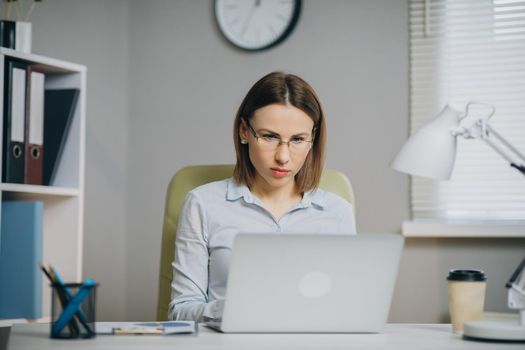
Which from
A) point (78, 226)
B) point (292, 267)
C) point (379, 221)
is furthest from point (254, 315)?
point (379, 221)

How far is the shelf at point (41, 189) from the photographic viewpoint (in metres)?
2.21

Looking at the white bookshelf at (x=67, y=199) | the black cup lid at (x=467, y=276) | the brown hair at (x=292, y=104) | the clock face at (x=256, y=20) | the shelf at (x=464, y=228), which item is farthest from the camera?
the clock face at (x=256, y=20)

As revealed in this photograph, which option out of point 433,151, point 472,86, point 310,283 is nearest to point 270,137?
point 433,151

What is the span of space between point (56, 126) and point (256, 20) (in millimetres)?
1053

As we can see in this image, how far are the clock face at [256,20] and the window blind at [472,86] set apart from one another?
1.64ft

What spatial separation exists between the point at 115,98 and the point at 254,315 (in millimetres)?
2037

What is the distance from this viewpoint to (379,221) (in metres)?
2.97

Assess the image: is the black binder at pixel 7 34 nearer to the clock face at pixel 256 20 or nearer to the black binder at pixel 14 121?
the black binder at pixel 14 121

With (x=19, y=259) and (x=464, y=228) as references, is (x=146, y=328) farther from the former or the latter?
(x=464, y=228)

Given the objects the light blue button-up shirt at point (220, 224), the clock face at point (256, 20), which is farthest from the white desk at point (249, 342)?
the clock face at point (256, 20)

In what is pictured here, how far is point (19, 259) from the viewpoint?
7.35 ft

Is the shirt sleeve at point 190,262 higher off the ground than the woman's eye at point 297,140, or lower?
lower

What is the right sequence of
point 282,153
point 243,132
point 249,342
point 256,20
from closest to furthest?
point 249,342, point 282,153, point 243,132, point 256,20

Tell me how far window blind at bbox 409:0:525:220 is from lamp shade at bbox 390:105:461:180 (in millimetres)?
1474
